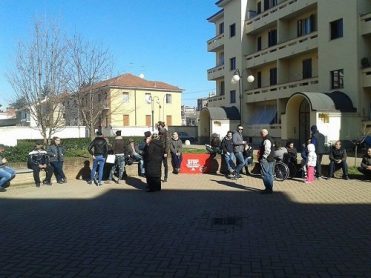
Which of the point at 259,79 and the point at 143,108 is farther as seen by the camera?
the point at 143,108

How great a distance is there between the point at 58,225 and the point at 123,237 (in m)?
1.74

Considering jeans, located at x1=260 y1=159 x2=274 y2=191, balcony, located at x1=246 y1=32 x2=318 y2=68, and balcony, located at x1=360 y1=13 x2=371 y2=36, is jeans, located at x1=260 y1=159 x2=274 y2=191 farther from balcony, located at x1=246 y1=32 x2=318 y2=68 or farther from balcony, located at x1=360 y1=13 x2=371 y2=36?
balcony, located at x1=246 y1=32 x2=318 y2=68

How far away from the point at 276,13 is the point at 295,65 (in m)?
4.67

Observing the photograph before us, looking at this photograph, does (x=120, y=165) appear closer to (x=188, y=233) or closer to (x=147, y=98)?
(x=188, y=233)

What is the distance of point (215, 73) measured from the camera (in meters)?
48.3

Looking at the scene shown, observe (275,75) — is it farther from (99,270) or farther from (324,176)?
(99,270)

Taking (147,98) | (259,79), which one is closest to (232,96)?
(259,79)

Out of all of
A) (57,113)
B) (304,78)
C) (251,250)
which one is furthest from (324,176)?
(304,78)

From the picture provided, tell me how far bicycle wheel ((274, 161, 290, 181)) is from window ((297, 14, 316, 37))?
21466 millimetres

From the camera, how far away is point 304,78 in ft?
111

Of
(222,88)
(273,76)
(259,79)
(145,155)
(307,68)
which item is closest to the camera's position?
(145,155)

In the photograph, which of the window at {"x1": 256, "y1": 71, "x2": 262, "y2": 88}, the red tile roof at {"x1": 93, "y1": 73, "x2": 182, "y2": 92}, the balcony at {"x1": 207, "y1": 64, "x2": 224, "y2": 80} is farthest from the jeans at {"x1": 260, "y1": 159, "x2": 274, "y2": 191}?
the red tile roof at {"x1": 93, "y1": 73, "x2": 182, "y2": 92}

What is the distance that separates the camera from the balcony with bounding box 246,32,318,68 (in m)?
32.1

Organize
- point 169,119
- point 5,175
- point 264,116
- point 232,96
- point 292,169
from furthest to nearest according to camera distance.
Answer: point 169,119, point 232,96, point 264,116, point 292,169, point 5,175
